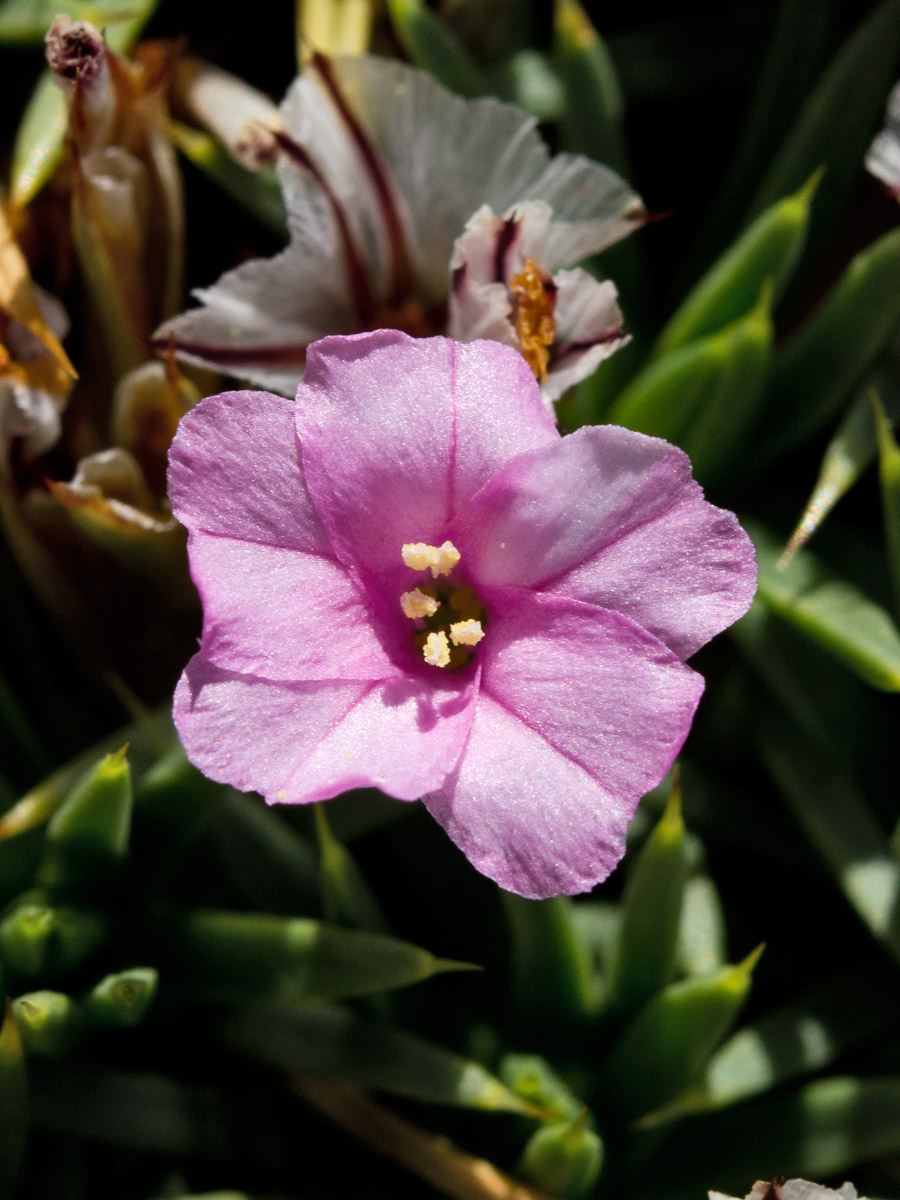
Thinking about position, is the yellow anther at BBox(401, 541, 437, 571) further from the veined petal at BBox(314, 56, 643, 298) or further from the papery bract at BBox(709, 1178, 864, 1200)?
the papery bract at BBox(709, 1178, 864, 1200)

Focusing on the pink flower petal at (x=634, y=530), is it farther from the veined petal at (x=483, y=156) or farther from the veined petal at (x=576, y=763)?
the veined petal at (x=483, y=156)

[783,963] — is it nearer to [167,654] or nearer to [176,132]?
[167,654]

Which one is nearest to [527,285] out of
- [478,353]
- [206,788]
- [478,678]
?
[478,353]

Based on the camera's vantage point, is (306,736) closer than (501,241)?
Yes

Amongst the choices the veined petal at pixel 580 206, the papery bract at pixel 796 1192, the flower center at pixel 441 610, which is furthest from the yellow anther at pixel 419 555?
the papery bract at pixel 796 1192

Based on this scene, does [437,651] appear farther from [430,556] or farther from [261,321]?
[261,321]

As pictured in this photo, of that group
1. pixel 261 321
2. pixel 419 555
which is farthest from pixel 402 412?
pixel 261 321
